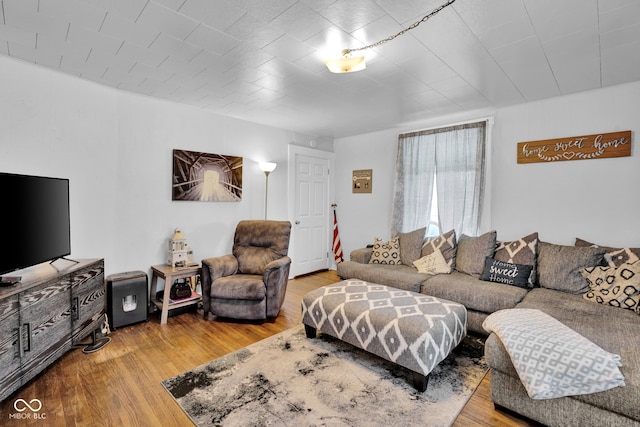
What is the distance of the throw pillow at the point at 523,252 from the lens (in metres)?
2.98

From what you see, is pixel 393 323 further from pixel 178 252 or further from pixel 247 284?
pixel 178 252

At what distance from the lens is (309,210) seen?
5055mm

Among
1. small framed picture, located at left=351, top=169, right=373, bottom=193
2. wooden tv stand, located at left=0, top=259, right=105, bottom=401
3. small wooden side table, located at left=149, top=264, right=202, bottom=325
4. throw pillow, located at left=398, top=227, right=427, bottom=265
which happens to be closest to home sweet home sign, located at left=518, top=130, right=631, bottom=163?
throw pillow, located at left=398, top=227, right=427, bottom=265

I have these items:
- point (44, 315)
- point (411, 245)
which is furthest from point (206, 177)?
point (411, 245)

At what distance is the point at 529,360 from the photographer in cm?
160

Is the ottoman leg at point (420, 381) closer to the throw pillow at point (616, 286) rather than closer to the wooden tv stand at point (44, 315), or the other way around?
the throw pillow at point (616, 286)

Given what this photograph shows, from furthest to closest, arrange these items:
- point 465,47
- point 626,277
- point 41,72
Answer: point 41,72 → point 626,277 → point 465,47

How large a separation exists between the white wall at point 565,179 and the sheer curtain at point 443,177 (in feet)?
0.48

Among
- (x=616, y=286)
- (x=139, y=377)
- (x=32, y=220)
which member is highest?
(x=32, y=220)

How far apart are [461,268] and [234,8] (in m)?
3.27

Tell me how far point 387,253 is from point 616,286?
215 cm

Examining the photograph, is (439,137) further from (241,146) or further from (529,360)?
(529,360)

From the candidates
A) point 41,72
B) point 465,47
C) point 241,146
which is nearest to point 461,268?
point 465,47

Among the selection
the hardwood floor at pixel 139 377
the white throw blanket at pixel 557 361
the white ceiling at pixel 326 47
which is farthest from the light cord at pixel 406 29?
the hardwood floor at pixel 139 377
